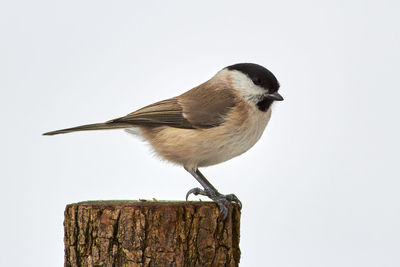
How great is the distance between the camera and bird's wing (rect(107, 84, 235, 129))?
4.50 metres

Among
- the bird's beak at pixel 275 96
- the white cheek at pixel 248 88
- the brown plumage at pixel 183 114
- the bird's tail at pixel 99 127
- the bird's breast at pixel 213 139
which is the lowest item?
the bird's breast at pixel 213 139

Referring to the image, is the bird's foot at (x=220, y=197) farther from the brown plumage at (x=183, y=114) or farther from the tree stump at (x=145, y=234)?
the brown plumage at (x=183, y=114)

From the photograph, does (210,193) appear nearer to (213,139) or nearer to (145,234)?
(213,139)

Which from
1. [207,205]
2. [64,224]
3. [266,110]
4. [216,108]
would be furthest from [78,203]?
[266,110]

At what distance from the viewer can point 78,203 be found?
4078mm

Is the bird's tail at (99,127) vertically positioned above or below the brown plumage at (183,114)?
below

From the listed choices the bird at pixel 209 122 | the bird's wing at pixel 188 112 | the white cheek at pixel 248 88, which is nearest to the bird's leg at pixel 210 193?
the bird at pixel 209 122

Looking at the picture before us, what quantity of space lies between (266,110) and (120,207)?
1794 mm

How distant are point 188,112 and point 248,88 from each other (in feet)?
2.12

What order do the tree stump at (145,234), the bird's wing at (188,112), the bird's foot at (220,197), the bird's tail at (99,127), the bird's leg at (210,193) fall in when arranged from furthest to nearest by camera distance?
1. the bird's tail at (99,127)
2. the bird's wing at (188,112)
3. the bird's leg at (210,193)
4. the bird's foot at (220,197)
5. the tree stump at (145,234)

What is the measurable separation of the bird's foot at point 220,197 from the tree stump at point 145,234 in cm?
6

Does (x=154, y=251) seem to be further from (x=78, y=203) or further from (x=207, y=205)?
(x=78, y=203)

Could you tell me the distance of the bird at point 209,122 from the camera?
174 inches

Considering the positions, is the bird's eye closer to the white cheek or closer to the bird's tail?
the white cheek
